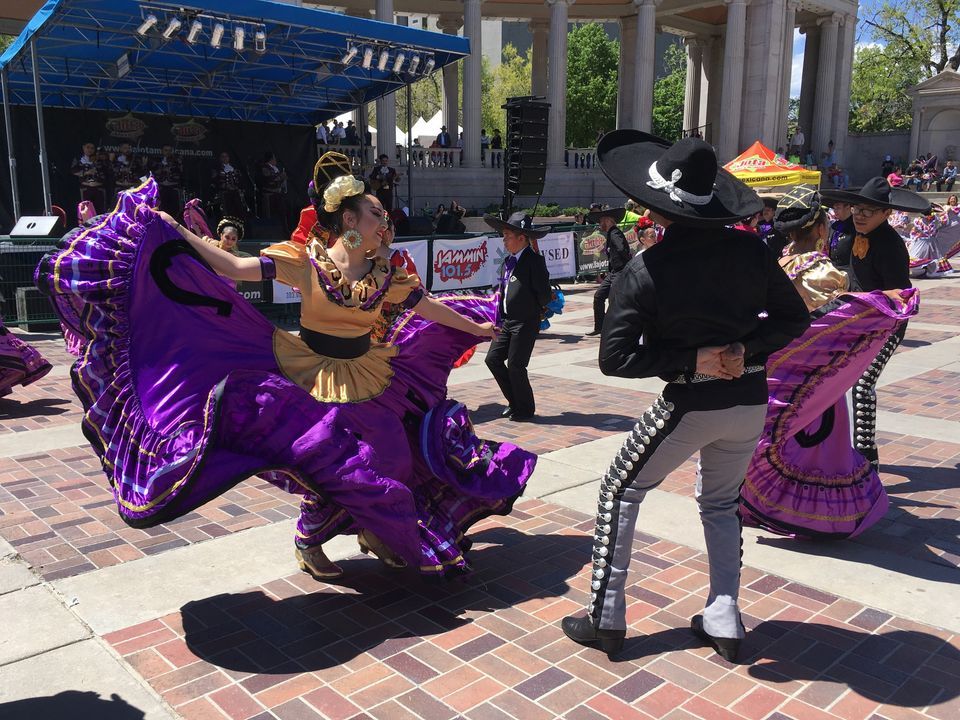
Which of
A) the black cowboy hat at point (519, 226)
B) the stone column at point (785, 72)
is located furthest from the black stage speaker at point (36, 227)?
the stone column at point (785, 72)

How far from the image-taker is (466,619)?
3.72 meters

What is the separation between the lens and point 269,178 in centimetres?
2200

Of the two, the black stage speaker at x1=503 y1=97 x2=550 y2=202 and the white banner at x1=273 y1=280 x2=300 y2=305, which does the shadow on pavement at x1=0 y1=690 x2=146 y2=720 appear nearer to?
the white banner at x1=273 y1=280 x2=300 y2=305

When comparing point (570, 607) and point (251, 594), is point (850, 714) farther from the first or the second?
point (251, 594)

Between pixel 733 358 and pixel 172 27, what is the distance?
14.3m

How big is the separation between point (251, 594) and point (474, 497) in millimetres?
1193

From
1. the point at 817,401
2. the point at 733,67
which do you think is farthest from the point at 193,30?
the point at 733,67

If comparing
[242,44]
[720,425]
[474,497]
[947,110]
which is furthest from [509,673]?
[947,110]

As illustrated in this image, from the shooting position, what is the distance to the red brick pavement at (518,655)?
3.04 metres

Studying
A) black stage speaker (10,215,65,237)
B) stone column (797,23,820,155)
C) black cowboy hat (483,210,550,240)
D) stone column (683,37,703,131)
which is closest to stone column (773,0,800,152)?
stone column (797,23,820,155)

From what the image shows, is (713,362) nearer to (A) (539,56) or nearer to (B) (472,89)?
(B) (472,89)

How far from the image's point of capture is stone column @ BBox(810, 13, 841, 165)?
4169cm

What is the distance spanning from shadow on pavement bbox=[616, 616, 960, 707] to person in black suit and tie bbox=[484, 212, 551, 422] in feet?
13.3

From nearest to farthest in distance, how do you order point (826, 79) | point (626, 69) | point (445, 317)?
point (445, 317)
point (626, 69)
point (826, 79)
